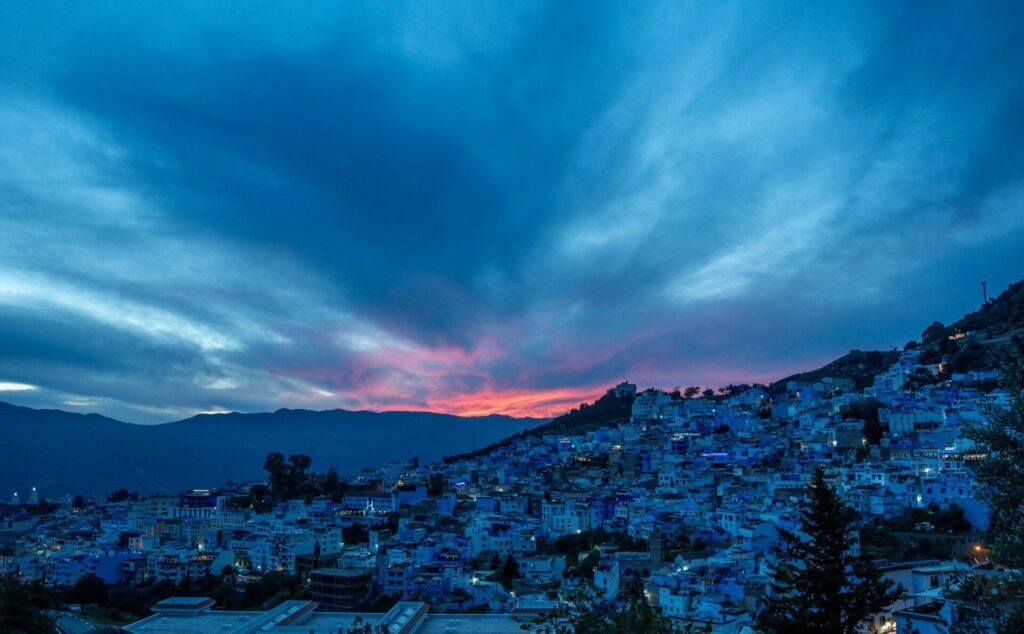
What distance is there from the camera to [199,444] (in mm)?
94375

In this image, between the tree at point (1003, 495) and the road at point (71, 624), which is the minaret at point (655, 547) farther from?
the tree at point (1003, 495)

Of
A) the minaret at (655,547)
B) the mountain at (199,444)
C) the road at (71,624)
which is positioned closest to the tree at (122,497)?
the mountain at (199,444)

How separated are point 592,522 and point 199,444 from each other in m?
76.4

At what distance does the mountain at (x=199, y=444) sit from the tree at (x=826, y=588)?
253ft

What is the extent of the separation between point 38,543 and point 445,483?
21164 millimetres

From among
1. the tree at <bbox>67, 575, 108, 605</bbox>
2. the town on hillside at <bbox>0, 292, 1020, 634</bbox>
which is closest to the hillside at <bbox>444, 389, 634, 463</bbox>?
the town on hillside at <bbox>0, 292, 1020, 634</bbox>

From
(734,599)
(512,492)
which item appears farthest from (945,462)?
(512,492)

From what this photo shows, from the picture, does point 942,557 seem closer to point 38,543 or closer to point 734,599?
point 734,599

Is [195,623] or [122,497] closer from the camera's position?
[195,623]

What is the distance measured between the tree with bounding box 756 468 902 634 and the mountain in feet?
253

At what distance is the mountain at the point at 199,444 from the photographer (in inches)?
3004

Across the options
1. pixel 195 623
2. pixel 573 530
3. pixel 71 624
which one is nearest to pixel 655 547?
pixel 573 530

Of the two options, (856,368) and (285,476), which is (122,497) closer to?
(285,476)

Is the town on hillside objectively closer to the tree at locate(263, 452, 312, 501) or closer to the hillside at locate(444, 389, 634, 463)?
the tree at locate(263, 452, 312, 501)
